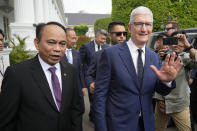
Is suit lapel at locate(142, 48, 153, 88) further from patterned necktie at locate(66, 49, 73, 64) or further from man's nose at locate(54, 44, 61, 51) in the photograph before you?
patterned necktie at locate(66, 49, 73, 64)

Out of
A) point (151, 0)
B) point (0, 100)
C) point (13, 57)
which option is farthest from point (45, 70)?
point (151, 0)

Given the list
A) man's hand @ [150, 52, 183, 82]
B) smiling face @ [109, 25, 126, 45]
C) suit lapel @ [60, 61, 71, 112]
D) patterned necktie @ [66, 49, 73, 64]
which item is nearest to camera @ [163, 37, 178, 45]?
man's hand @ [150, 52, 183, 82]

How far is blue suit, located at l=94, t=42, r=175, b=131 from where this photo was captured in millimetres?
1886

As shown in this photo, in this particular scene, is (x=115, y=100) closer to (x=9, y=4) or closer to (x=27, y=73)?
(x=27, y=73)

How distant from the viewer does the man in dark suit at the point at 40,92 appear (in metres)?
1.58

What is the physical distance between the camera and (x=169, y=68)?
5.74 ft

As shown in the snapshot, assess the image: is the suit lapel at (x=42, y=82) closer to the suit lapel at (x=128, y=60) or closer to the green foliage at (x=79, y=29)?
the suit lapel at (x=128, y=60)

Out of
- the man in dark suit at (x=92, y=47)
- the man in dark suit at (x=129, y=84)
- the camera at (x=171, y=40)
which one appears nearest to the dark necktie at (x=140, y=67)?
the man in dark suit at (x=129, y=84)

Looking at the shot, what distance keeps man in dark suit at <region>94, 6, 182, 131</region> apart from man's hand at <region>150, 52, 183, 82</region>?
0.05 ft

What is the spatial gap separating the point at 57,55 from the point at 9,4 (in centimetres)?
1752

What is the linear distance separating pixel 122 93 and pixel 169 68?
557 mm

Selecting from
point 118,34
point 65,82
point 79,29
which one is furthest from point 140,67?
point 79,29

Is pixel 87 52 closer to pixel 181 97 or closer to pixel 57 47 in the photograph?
pixel 181 97

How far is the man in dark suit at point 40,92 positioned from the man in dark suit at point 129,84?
40cm
